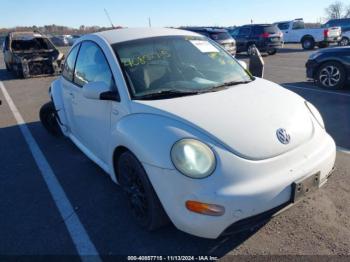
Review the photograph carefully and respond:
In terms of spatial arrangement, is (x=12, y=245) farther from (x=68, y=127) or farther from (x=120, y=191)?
(x=68, y=127)

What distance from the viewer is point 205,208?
2.40 m

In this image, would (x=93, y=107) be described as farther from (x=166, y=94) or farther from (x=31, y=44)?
(x=31, y=44)

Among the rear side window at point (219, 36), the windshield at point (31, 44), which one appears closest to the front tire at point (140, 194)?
the windshield at point (31, 44)

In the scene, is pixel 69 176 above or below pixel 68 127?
below

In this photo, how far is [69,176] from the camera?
4320 mm

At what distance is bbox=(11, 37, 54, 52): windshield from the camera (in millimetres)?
14969

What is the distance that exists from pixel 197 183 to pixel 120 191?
1649mm

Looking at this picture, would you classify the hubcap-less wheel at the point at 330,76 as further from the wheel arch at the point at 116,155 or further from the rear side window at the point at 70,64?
the wheel arch at the point at 116,155

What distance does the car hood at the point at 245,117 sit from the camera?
2594 millimetres

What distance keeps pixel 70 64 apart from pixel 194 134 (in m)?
2.74

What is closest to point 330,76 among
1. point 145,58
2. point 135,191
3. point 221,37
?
point 145,58

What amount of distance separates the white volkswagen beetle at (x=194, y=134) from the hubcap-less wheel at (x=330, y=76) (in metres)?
5.62

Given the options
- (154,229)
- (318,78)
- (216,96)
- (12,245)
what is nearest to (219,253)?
(154,229)

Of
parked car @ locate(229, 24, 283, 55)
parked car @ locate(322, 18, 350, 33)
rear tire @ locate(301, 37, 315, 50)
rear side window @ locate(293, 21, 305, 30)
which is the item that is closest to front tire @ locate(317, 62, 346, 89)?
parked car @ locate(229, 24, 283, 55)
